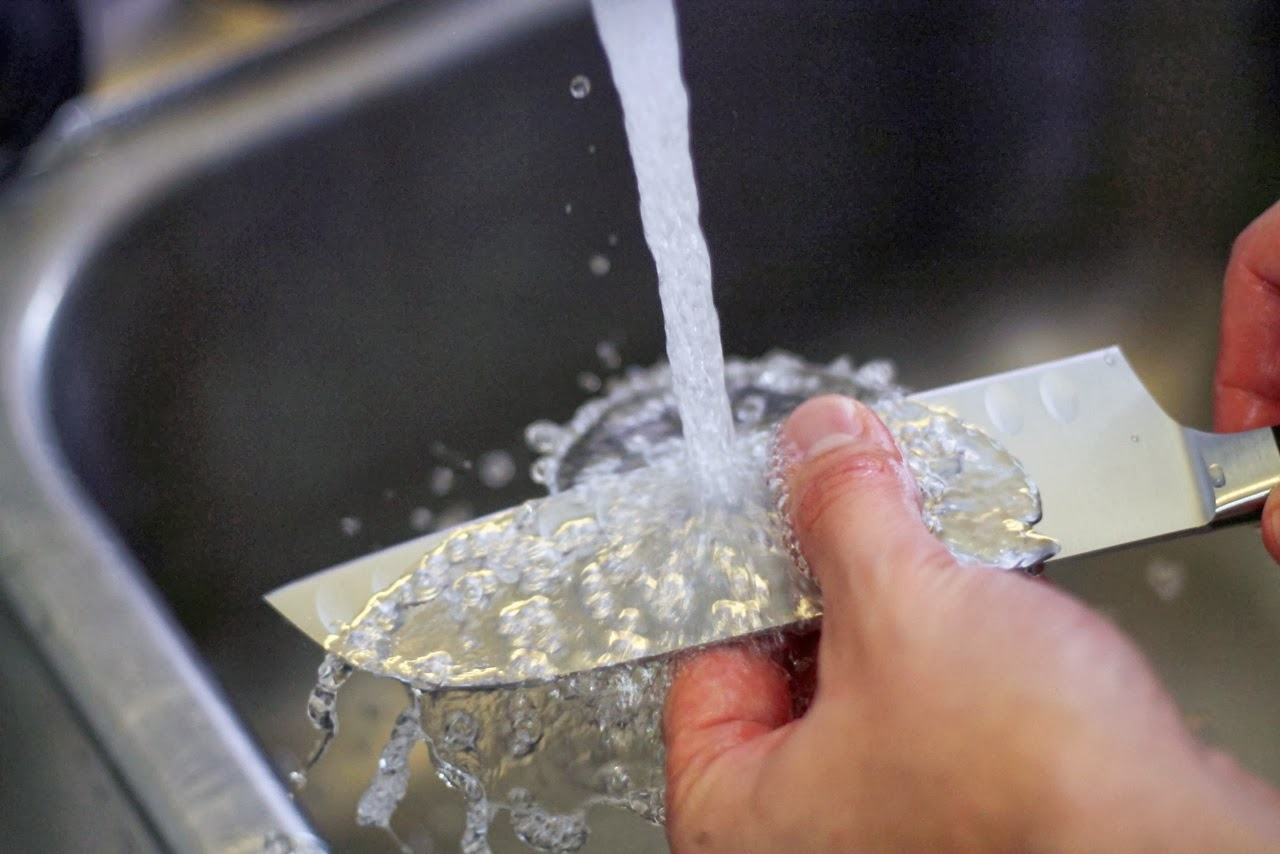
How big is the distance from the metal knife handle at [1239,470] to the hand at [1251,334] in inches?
3.8

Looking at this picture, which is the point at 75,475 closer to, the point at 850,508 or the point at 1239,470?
the point at 850,508

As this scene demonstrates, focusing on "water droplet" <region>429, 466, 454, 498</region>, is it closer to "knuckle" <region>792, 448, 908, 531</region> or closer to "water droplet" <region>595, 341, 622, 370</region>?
"water droplet" <region>595, 341, 622, 370</region>

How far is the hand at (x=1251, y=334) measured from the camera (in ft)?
1.54

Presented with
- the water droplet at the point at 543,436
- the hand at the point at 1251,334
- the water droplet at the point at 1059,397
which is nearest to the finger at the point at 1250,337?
the hand at the point at 1251,334

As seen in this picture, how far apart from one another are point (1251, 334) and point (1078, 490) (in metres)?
0.15

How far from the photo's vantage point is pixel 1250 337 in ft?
1.60

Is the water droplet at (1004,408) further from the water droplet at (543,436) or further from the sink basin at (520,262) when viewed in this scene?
the water droplet at (543,436)

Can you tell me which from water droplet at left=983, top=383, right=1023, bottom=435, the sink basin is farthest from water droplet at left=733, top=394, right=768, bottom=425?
water droplet at left=983, top=383, right=1023, bottom=435

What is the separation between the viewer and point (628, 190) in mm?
523

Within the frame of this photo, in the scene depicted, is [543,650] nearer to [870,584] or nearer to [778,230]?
[870,584]

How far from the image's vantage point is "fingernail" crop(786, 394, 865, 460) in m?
0.33

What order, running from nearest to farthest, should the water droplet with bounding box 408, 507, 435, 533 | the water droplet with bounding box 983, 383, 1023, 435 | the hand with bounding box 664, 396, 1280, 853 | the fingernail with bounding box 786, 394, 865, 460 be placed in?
the hand with bounding box 664, 396, 1280, 853
the fingernail with bounding box 786, 394, 865, 460
the water droplet with bounding box 983, 383, 1023, 435
the water droplet with bounding box 408, 507, 435, 533

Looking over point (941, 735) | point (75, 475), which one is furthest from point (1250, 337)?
point (75, 475)

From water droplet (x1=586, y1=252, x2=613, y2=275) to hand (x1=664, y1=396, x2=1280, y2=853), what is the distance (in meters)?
0.24
